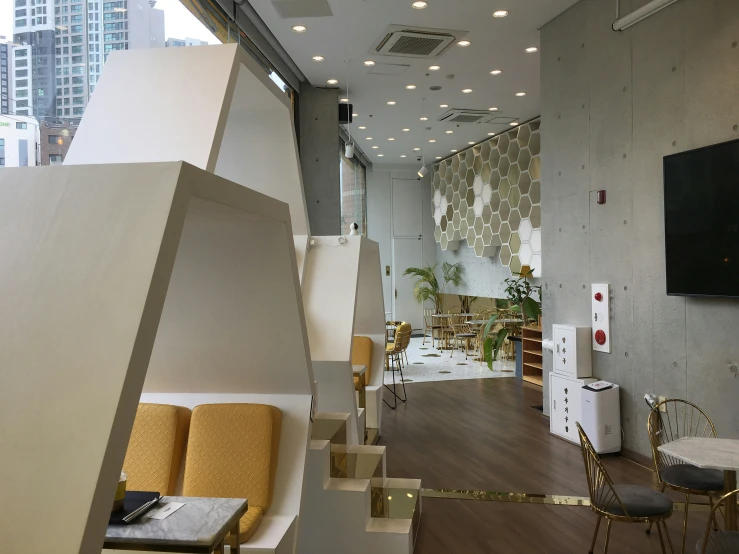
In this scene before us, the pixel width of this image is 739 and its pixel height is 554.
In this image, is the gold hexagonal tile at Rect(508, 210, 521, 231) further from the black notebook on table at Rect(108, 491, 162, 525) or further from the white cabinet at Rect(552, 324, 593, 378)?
the black notebook on table at Rect(108, 491, 162, 525)

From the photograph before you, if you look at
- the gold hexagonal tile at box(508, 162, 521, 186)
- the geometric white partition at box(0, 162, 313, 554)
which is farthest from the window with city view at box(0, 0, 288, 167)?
the gold hexagonal tile at box(508, 162, 521, 186)

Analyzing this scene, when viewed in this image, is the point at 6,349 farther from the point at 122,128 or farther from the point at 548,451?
the point at 548,451

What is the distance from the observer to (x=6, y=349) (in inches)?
53.9

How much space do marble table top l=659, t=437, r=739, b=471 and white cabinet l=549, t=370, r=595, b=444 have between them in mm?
2154

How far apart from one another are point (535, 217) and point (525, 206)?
0.40 m

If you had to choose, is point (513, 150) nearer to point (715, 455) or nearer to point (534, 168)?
point (534, 168)

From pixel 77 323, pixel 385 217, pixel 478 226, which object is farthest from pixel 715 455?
pixel 385 217

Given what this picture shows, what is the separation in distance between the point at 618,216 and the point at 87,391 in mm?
4842

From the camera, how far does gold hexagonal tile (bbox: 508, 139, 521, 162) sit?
1072 cm

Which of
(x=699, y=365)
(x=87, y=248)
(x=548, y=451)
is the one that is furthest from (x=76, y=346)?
(x=548, y=451)

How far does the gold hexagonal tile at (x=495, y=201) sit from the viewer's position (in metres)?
11.3

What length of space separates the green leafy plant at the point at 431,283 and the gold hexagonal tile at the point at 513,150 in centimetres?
316

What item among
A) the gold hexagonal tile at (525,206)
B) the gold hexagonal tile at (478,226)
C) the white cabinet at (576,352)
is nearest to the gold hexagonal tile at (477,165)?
the gold hexagonal tile at (478,226)

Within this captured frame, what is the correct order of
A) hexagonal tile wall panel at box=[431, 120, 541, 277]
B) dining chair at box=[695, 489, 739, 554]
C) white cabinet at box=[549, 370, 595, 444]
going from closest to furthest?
dining chair at box=[695, 489, 739, 554] < white cabinet at box=[549, 370, 595, 444] < hexagonal tile wall panel at box=[431, 120, 541, 277]
